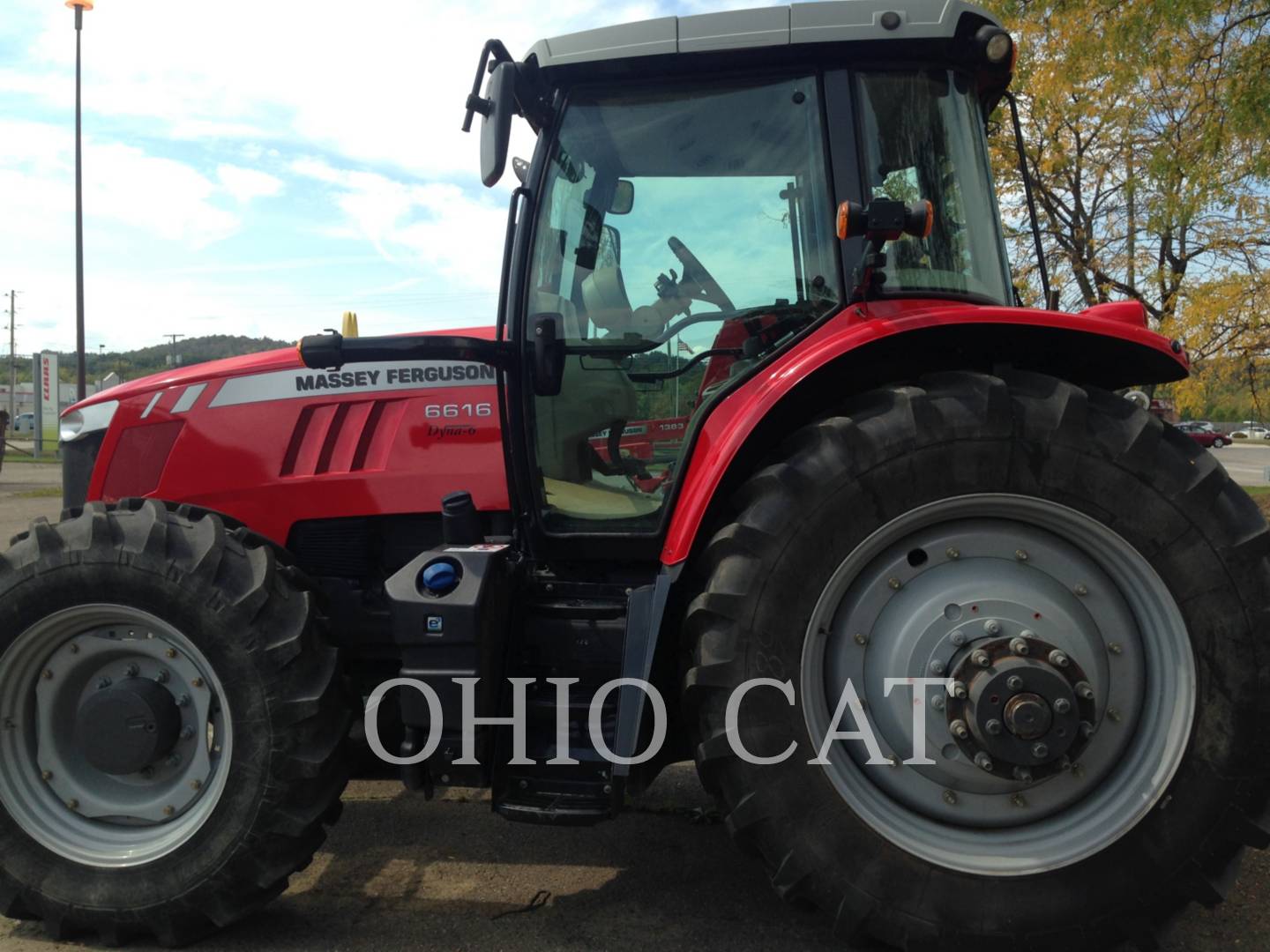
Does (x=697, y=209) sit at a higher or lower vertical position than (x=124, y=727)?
higher

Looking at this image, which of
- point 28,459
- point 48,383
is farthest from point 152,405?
point 48,383

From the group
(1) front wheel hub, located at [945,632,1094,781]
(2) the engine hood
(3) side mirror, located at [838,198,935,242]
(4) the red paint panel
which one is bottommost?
(1) front wheel hub, located at [945,632,1094,781]

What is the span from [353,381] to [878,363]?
170cm

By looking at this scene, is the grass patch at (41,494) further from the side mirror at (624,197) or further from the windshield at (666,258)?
the side mirror at (624,197)

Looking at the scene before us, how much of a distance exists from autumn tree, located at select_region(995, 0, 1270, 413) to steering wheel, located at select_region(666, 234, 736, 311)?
503 cm

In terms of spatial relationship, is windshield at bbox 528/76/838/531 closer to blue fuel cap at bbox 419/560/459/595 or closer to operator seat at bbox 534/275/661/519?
operator seat at bbox 534/275/661/519

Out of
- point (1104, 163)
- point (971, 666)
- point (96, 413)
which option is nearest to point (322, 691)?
point (96, 413)

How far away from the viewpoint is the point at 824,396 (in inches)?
109

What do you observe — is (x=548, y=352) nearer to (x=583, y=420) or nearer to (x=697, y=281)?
(x=583, y=420)

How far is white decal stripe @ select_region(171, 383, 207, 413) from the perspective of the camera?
3.32 metres

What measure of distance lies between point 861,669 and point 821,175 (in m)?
1.38

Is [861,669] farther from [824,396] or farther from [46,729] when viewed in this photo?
[46,729]

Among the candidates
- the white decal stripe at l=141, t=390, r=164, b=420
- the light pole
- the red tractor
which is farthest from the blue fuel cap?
the light pole

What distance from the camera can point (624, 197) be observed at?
115 inches
